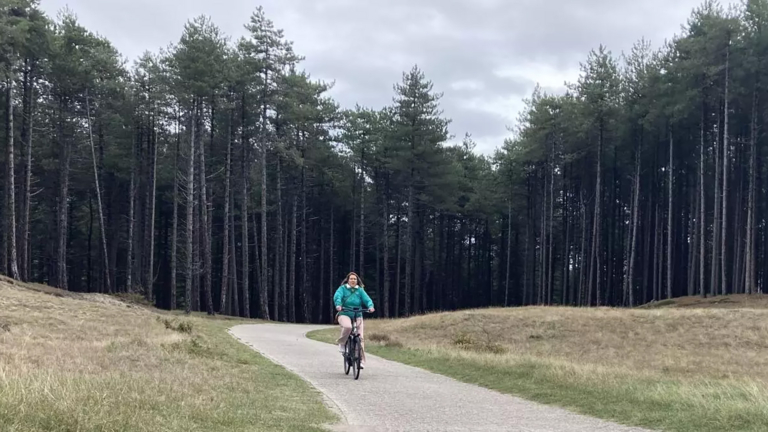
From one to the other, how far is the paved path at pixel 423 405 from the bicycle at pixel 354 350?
0.21 m

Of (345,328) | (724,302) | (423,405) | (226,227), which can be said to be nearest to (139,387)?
(423,405)

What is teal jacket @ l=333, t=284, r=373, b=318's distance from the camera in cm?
1277

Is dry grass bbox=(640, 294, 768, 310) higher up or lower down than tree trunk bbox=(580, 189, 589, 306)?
lower down

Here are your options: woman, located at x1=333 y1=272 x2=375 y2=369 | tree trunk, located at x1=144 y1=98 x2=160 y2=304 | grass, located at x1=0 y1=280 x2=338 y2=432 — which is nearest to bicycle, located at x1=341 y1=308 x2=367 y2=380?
woman, located at x1=333 y1=272 x2=375 y2=369

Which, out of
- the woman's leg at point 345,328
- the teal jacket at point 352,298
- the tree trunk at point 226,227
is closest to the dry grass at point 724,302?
the teal jacket at point 352,298

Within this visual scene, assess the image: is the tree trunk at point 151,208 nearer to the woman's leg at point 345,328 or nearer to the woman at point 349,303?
the woman at point 349,303

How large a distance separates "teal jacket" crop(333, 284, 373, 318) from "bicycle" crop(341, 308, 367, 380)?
9 centimetres

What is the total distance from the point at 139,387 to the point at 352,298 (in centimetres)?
567

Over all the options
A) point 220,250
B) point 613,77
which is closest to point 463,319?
point 613,77

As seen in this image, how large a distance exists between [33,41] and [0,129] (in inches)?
343

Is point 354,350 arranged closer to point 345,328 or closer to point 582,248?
point 345,328

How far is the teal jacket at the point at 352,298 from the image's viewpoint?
12766mm

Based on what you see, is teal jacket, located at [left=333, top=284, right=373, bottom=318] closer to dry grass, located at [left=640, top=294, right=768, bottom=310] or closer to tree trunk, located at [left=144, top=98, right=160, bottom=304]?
dry grass, located at [left=640, top=294, right=768, bottom=310]

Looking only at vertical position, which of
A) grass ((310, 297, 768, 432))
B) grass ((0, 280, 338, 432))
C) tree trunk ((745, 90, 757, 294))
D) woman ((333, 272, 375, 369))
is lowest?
grass ((310, 297, 768, 432))
